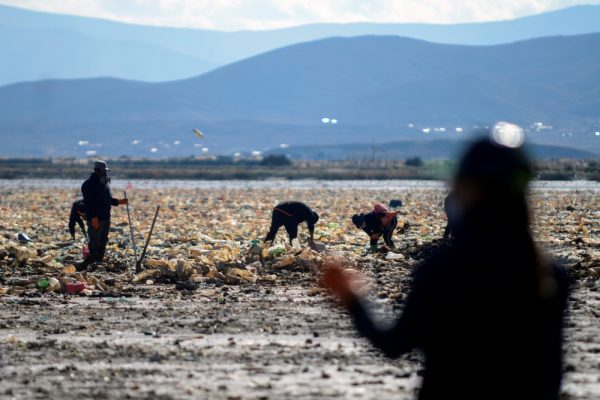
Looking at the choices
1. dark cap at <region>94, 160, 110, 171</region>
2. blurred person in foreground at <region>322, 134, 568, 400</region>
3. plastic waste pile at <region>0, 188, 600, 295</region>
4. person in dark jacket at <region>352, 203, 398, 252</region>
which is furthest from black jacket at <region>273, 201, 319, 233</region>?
blurred person in foreground at <region>322, 134, 568, 400</region>

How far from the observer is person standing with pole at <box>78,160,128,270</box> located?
16.6m

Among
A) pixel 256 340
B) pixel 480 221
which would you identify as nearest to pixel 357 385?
pixel 256 340

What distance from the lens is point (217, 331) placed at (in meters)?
A: 9.98

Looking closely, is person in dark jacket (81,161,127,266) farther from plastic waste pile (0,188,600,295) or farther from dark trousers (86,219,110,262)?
plastic waste pile (0,188,600,295)

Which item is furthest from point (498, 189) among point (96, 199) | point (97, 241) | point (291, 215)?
point (291, 215)

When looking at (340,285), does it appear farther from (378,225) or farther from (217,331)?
(378,225)

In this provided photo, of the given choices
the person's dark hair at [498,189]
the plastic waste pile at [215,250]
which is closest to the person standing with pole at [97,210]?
the plastic waste pile at [215,250]

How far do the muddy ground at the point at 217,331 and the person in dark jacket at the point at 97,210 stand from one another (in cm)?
29

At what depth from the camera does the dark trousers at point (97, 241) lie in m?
16.6

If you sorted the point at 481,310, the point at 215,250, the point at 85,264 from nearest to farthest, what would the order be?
1. the point at 481,310
2. the point at 85,264
3. the point at 215,250

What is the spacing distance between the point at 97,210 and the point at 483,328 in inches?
484

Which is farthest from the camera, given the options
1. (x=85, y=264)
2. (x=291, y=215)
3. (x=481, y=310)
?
(x=291, y=215)

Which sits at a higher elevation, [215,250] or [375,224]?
[375,224]

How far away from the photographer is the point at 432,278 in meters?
5.05
